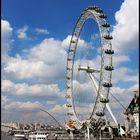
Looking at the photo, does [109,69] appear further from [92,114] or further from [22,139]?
[22,139]

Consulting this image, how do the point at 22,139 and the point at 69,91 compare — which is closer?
the point at 69,91

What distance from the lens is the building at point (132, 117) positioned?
4589 inches

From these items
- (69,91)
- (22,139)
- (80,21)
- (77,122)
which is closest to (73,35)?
(80,21)

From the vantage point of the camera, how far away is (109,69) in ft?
319

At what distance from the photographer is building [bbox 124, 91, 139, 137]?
4589 inches

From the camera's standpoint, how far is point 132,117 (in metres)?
123

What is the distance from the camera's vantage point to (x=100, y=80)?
9881 centimetres

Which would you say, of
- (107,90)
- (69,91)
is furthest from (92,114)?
(69,91)

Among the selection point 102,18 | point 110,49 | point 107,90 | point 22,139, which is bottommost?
point 22,139

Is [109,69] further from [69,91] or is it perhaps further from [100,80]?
[69,91]

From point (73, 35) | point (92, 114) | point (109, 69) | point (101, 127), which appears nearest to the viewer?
point (109, 69)

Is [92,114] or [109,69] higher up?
[109,69]

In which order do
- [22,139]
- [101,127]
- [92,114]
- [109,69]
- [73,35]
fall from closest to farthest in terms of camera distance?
[109,69]
[92,114]
[101,127]
[73,35]
[22,139]

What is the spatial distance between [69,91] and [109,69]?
3536 cm
